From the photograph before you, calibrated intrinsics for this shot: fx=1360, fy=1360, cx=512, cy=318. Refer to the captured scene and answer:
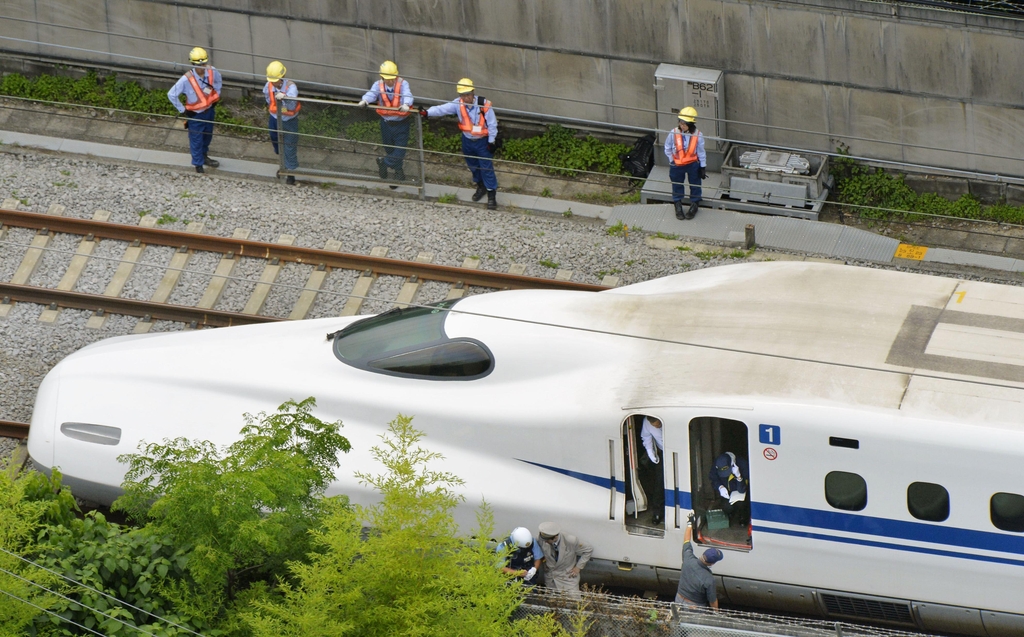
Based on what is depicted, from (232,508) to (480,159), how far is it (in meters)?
9.40

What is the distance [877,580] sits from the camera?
11.6 m

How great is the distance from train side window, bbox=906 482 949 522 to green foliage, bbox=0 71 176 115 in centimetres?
1396

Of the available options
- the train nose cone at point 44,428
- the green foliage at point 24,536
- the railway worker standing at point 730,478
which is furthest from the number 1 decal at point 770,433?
the train nose cone at point 44,428

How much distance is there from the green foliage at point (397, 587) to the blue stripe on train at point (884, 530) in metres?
2.84

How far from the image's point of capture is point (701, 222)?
60.4 feet

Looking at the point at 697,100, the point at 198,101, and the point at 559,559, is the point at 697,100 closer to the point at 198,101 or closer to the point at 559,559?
the point at 198,101

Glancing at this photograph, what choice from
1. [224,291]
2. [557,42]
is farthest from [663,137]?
[224,291]

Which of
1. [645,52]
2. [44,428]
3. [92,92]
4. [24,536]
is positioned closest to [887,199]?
[645,52]

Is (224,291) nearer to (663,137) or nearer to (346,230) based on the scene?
(346,230)

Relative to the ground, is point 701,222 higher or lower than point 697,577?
higher

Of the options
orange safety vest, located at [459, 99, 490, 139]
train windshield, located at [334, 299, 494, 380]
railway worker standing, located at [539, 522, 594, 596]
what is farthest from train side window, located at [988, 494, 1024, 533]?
orange safety vest, located at [459, 99, 490, 139]

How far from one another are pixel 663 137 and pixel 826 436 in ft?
30.3

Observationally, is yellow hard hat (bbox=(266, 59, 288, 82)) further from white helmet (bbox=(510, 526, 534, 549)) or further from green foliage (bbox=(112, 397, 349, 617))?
white helmet (bbox=(510, 526, 534, 549))

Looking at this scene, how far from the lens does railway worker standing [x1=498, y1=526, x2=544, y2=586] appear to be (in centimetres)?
1186
